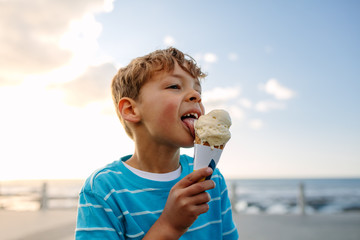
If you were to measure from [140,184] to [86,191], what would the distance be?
0.27 meters

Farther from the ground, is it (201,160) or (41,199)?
(41,199)

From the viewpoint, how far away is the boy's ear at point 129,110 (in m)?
1.59

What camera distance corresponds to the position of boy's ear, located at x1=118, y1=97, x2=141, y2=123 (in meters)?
1.59

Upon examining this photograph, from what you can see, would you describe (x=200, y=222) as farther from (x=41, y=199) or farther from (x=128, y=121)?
(x=41, y=199)

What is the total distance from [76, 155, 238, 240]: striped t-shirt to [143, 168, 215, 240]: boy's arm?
0.62 ft

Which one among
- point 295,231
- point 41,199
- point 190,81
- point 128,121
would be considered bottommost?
point 295,231

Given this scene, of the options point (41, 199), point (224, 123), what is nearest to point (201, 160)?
point (224, 123)

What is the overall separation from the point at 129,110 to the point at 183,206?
69 cm

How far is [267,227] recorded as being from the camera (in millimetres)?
6984

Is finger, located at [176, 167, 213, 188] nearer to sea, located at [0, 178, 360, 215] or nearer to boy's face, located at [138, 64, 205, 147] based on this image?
boy's face, located at [138, 64, 205, 147]

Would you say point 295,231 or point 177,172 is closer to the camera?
point 177,172

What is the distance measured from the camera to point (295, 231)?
649cm

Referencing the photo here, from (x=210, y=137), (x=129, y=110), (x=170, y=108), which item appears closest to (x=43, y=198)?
(x=129, y=110)

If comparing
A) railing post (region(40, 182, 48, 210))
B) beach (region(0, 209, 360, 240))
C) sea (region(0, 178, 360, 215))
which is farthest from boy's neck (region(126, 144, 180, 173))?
railing post (region(40, 182, 48, 210))
